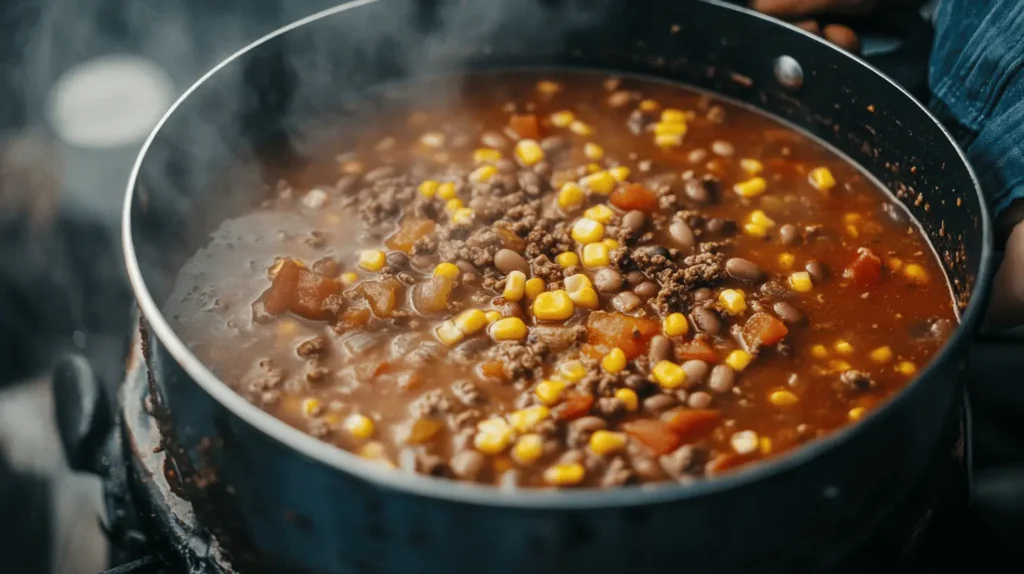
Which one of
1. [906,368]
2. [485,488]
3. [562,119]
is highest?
[485,488]

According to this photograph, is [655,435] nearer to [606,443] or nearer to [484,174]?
[606,443]

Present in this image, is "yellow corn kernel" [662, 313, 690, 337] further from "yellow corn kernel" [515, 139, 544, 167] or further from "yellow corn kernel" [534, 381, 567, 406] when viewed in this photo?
"yellow corn kernel" [515, 139, 544, 167]

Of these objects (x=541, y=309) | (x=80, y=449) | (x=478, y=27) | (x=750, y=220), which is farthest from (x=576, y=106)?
(x=80, y=449)

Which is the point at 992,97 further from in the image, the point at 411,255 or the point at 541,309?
the point at 411,255

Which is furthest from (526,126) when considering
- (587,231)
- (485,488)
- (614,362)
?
(485,488)

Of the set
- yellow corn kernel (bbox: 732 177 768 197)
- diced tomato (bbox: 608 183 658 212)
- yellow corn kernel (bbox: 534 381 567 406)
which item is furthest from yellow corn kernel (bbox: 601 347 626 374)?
yellow corn kernel (bbox: 732 177 768 197)
